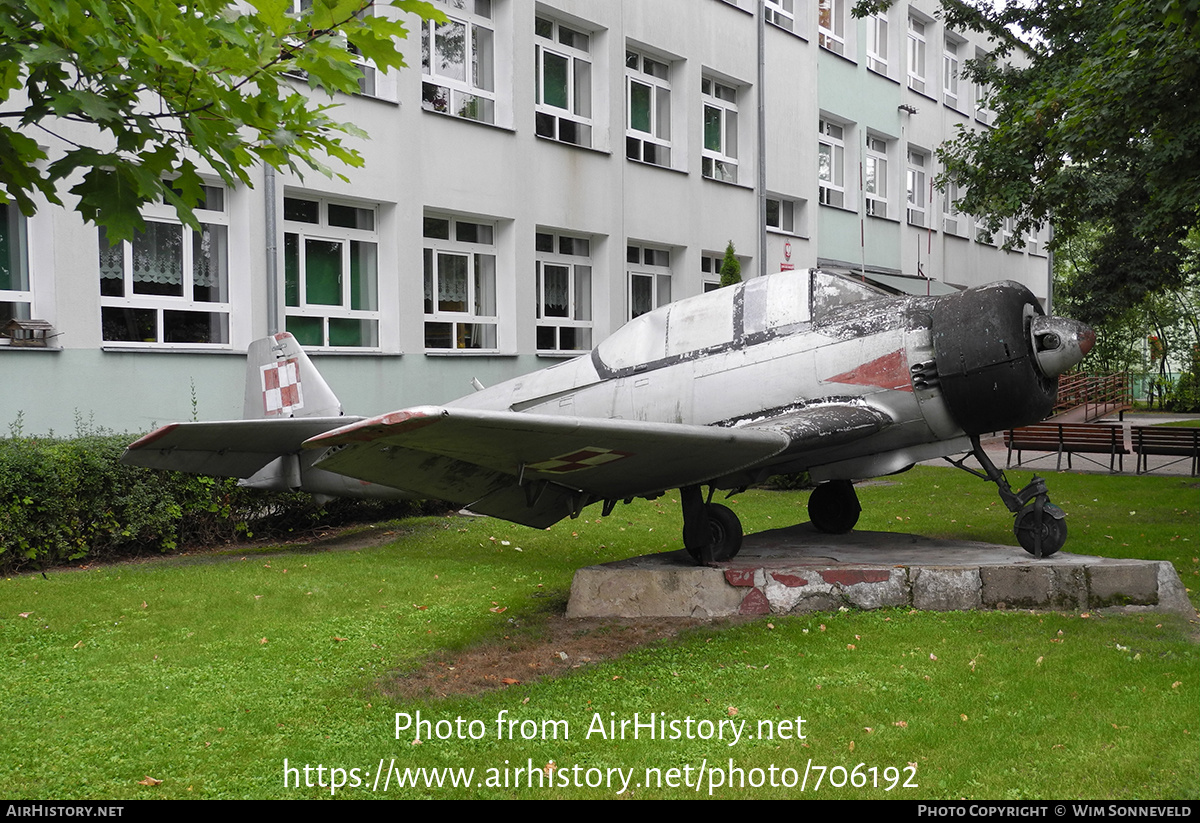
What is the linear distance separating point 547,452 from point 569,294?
37.0 feet

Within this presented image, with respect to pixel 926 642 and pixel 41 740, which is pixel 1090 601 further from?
pixel 41 740

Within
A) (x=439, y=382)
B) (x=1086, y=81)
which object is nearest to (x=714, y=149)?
(x=439, y=382)

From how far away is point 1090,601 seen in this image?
6234 millimetres

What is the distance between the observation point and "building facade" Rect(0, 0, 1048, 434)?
10.6m

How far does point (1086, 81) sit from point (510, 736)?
8.86 metres

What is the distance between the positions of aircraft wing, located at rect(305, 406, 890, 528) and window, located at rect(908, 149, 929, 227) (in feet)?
71.4

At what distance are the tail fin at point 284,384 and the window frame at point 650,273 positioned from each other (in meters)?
8.79

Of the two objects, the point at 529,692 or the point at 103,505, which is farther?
the point at 103,505

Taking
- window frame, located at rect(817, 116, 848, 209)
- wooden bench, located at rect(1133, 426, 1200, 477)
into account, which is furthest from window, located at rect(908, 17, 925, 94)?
wooden bench, located at rect(1133, 426, 1200, 477)

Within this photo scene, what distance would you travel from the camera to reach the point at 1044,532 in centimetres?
668

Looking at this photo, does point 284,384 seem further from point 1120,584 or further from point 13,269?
point 1120,584

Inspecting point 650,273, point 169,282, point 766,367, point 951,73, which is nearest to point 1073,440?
point 650,273

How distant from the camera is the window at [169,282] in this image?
10672mm

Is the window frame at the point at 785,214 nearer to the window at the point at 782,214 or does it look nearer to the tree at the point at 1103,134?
the window at the point at 782,214
